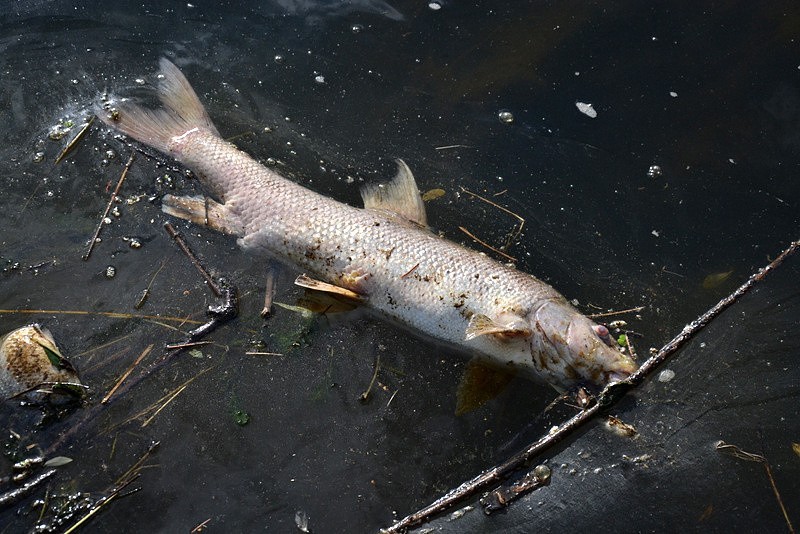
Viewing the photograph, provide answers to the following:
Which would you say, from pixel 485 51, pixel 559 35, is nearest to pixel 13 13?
pixel 485 51

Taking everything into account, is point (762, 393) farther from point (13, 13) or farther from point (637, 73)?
point (13, 13)

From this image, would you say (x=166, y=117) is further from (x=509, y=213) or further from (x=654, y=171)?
(x=654, y=171)

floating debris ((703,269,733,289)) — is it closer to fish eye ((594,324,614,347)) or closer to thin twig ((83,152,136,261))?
fish eye ((594,324,614,347))

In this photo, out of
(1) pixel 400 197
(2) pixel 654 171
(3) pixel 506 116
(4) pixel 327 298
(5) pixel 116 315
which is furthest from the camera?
(3) pixel 506 116

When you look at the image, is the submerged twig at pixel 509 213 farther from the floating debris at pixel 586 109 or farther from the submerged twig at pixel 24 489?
the submerged twig at pixel 24 489

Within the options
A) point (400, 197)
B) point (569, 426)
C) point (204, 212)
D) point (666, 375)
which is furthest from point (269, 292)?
point (666, 375)
